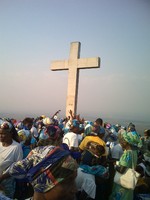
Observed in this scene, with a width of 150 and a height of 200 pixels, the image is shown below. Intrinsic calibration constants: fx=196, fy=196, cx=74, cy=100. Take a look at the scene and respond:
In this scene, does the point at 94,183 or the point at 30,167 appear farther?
the point at 94,183

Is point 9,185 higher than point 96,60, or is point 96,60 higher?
point 96,60

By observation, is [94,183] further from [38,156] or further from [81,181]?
[38,156]

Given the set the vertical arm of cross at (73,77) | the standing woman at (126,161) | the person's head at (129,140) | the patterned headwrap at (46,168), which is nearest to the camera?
the patterned headwrap at (46,168)

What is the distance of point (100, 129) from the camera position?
5.34 meters

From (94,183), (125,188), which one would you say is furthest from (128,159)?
(94,183)

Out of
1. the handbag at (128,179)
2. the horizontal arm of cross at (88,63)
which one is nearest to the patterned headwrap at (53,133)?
the handbag at (128,179)

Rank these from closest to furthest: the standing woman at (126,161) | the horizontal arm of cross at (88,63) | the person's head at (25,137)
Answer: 1. the standing woman at (126,161)
2. the person's head at (25,137)
3. the horizontal arm of cross at (88,63)

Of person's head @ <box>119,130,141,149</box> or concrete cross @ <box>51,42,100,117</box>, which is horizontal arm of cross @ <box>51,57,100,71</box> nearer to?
concrete cross @ <box>51,42,100,117</box>

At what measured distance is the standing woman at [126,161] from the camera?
3.63 meters

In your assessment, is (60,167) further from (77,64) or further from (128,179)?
(77,64)

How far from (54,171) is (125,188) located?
8.87 ft

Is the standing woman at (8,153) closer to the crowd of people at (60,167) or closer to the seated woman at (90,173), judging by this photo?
the crowd of people at (60,167)

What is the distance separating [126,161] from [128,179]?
31 centimetres

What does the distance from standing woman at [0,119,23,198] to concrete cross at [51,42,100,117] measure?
255 inches
